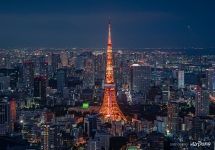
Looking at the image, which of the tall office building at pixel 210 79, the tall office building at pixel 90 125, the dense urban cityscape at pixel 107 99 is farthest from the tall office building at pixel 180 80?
the tall office building at pixel 90 125

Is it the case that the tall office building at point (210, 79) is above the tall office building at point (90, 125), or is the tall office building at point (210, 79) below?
above

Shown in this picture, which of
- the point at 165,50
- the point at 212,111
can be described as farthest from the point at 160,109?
the point at 165,50

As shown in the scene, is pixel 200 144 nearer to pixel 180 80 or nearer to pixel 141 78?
pixel 180 80

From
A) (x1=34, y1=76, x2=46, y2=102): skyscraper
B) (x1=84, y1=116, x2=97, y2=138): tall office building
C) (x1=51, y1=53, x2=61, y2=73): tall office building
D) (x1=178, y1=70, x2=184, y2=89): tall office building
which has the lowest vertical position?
(x1=84, y1=116, x2=97, y2=138): tall office building

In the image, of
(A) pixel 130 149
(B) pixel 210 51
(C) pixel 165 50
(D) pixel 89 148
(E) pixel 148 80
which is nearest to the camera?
(A) pixel 130 149

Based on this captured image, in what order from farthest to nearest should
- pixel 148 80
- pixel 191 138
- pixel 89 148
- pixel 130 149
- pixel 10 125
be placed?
pixel 148 80 → pixel 10 125 → pixel 89 148 → pixel 130 149 → pixel 191 138

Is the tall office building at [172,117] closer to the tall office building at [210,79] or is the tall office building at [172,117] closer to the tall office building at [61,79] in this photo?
the tall office building at [210,79]

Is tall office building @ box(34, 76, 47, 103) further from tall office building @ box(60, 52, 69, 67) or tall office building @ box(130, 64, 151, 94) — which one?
tall office building @ box(130, 64, 151, 94)

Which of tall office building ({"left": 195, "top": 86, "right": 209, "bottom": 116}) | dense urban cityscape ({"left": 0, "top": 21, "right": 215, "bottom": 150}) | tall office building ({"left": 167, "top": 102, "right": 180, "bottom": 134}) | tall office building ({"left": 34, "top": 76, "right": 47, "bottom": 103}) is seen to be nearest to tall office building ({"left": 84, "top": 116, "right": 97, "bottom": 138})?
dense urban cityscape ({"left": 0, "top": 21, "right": 215, "bottom": 150})

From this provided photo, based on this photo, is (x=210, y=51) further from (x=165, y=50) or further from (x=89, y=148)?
(x=89, y=148)
